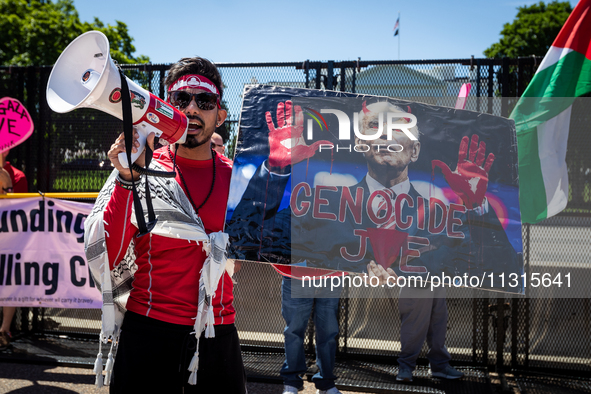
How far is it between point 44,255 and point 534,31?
2938 centimetres

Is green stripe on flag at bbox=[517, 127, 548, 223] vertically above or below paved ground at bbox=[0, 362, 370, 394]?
above

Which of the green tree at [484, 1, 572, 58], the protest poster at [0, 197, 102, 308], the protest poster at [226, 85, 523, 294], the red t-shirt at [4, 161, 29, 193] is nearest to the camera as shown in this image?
the protest poster at [226, 85, 523, 294]

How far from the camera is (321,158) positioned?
9.31 ft

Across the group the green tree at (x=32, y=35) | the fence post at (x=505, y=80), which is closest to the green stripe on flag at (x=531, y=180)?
the fence post at (x=505, y=80)

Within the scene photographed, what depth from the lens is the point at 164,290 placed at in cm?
203

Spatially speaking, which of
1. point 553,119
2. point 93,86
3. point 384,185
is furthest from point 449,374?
point 93,86

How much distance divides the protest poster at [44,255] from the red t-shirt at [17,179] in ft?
1.06

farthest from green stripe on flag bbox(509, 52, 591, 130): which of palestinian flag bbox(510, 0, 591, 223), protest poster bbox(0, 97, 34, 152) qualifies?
protest poster bbox(0, 97, 34, 152)

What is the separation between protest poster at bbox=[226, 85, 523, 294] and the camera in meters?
2.71

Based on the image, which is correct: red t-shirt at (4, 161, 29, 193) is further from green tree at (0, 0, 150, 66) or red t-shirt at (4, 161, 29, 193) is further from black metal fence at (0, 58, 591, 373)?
green tree at (0, 0, 150, 66)

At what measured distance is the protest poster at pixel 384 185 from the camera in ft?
8.91

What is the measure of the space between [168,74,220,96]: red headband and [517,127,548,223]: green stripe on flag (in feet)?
9.61

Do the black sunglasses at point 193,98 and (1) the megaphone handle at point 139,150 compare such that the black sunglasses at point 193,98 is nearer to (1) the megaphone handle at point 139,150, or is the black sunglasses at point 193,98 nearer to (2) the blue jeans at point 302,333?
(1) the megaphone handle at point 139,150

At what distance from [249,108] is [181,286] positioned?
3.70 feet
